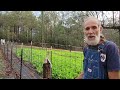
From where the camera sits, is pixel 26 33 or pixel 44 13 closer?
pixel 44 13

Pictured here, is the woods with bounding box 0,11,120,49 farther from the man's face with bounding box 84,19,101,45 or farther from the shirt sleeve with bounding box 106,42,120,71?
the shirt sleeve with bounding box 106,42,120,71

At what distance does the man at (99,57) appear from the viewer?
74.2 inches

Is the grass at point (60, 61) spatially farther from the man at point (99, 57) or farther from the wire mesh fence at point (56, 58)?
the man at point (99, 57)

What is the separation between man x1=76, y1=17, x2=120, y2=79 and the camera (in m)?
1.88

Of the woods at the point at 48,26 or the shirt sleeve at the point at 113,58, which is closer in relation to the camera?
the shirt sleeve at the point at 113,58

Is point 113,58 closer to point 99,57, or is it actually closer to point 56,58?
point 99,57

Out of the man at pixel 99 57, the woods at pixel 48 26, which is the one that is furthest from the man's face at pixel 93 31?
the woods at pixel 48 26

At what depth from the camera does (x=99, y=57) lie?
201cm

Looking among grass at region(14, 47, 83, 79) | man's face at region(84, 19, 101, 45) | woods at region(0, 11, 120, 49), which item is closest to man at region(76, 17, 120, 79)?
man's face at region(84, 19, 101, 45)
